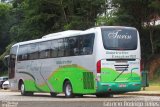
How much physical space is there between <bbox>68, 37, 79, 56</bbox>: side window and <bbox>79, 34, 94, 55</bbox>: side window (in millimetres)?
441

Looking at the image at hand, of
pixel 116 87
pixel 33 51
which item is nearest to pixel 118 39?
pixel 116 87

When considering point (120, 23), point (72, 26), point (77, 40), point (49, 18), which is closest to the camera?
point (77, 40)

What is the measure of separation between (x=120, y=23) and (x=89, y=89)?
868 inches

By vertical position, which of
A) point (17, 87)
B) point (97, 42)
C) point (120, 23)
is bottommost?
point (17, 87)

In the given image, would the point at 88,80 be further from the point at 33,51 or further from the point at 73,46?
the point at 33,51

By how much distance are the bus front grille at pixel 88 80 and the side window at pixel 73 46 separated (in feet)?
4.83

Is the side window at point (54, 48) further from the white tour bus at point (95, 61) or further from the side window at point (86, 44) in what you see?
the side window at point (86, 44)

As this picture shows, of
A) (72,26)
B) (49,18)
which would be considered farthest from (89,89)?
(49,18)

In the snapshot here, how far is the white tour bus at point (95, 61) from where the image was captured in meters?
26.0

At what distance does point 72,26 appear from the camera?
56094 millimetres

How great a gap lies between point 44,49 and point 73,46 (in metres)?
4.02

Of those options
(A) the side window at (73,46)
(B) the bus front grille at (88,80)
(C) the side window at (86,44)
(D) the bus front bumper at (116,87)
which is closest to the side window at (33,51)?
(A) the side window at (73,46)

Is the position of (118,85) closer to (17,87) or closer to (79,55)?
(79,55)

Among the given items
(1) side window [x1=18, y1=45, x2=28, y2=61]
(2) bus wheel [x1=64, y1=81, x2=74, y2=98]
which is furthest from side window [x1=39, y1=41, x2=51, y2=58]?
(2) bus wheel [x1=64, y1=81, x2=74, y2=98]
